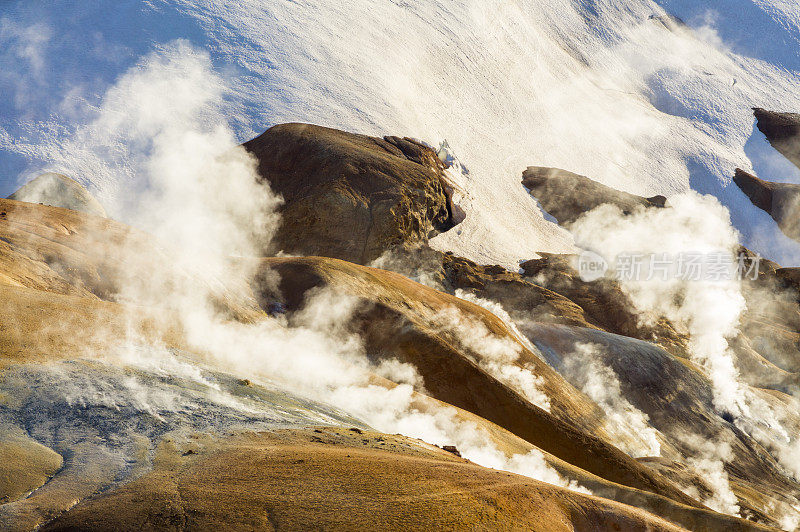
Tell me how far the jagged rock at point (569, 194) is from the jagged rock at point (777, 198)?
17438 mm

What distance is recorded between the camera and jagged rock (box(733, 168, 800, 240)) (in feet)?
229

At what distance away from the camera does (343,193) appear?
129ft

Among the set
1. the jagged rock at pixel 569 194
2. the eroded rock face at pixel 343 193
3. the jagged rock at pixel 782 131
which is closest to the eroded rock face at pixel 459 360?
the eroded rock face at pixel 343 193

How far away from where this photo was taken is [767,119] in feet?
276

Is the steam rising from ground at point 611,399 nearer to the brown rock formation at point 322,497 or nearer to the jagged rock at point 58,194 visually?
the brown rock formation at point 322,497

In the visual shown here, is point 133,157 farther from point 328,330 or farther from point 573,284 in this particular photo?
point 573,284

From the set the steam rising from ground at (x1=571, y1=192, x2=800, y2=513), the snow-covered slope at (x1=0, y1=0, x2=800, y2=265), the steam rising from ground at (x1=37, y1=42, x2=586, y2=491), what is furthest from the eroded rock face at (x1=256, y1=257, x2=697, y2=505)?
the snow-covered slope at (x1=0, y1=0, x2=800, y2=265)

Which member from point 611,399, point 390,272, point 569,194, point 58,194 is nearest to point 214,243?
point 58,194

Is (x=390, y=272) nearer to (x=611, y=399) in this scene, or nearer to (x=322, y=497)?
(x=611, y=399)

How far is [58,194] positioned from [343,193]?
48.7 feet

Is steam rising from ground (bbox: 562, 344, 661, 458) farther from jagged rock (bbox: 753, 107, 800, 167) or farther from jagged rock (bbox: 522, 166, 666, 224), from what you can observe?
jagged rock (bbox: 753, 107, 800, 167)

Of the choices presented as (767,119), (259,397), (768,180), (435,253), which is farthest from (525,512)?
(767,119)

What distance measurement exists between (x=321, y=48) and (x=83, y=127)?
2237 centimetres

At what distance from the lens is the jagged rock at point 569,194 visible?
189ft
